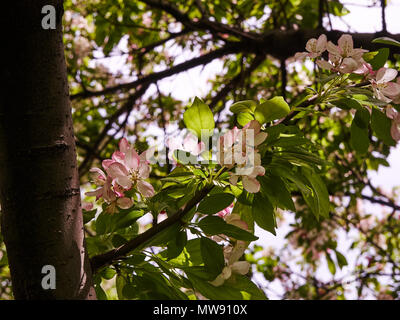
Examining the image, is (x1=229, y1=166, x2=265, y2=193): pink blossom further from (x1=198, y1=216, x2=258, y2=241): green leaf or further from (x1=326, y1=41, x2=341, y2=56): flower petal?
(x1=326, y1=41, x2=341, y2=56): flower petal

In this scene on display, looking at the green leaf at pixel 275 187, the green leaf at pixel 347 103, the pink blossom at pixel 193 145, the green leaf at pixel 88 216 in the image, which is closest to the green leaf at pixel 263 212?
the green leaf at pixel 275 187

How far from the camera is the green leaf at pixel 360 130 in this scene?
0.90 metres

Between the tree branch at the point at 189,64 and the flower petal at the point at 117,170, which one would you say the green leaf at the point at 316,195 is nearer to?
the flower petal at the point at 117,170

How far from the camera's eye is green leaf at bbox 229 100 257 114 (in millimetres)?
812

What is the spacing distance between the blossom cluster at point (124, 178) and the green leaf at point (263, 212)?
192mm

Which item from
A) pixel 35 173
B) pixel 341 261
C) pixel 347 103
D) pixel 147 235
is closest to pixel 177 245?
pixel 147 235

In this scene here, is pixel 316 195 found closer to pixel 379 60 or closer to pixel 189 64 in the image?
pixel 379 60

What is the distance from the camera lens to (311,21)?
8.33 feet

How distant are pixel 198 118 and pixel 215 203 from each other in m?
0.15

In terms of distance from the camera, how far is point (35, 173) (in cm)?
73

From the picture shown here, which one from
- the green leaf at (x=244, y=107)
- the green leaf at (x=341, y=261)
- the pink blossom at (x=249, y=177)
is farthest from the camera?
the green leaf at (x=341, y=261)
